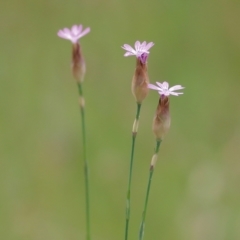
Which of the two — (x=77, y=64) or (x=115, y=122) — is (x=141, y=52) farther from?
(x=115, y=122)

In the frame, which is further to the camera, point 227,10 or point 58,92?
point 227,10

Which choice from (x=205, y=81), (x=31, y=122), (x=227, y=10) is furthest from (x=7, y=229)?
(x=227, y=10)

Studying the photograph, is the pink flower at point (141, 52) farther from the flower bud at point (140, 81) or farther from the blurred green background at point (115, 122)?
the blurred green background at point (115, 122)

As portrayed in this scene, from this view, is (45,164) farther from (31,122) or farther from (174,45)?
(174,45)

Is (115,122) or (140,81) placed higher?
(140,81)

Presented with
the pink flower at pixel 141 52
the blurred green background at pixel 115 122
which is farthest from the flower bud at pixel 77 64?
the blurred green background at pixel 115 122

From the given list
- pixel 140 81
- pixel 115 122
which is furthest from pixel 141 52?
pixel 115 122

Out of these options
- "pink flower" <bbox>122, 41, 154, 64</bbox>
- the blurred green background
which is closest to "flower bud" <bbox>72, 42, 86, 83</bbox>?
"pink flower" <bbox>122, 41, 154, 64</bbox>
